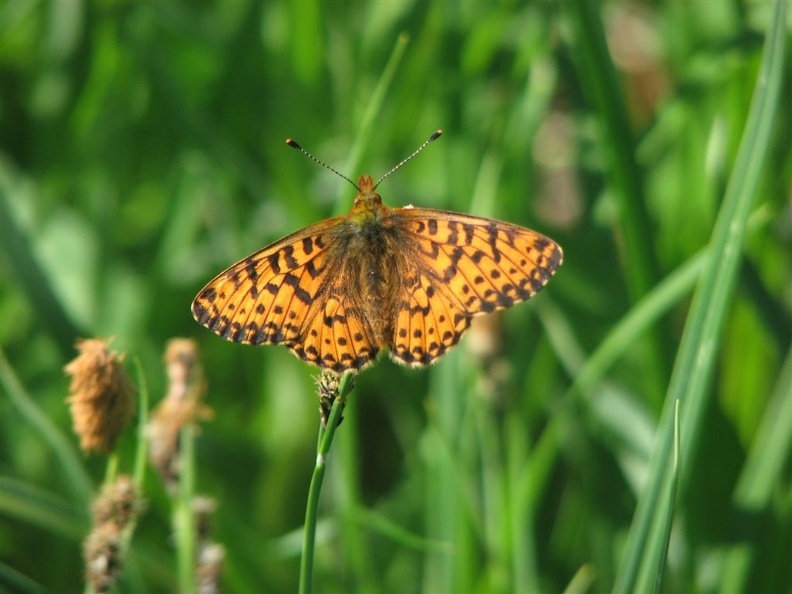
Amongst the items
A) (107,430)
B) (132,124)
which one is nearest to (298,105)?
(132,124)

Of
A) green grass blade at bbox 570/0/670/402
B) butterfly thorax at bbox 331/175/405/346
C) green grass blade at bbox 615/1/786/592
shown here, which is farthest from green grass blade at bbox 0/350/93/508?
green grass blade at bbox 570/0/670/402

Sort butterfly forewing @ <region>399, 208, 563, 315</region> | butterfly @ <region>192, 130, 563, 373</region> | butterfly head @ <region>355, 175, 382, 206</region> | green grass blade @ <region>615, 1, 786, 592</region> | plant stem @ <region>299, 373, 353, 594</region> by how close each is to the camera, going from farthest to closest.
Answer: butterfly head @ <region>355, 175, 382, 206</region>, butterfly forewing @ <region>399, 208, 563, 315</region>, butterfly @ <region>192, 130, 563, 373</region>, green grass blade @ <region>615, 1, 786, 592</region>, plant stem @ <region>299, 373, 353, 594</region>

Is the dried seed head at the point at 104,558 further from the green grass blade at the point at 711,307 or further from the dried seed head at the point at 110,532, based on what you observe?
the green grass blade at the point at 711,307

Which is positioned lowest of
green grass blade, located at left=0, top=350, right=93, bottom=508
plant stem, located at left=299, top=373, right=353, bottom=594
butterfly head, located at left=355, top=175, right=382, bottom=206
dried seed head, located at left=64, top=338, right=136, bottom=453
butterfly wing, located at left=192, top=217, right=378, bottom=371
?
plant stem, located at left=299, top=373, right=353, bottom=594

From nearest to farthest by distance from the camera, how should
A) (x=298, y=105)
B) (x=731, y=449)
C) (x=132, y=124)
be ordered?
(x=731, y=449) → (x=298, y=105) → (x=132, y=124)

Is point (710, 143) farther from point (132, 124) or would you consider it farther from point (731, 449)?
point (132, 124)

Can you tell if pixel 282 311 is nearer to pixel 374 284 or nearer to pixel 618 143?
pixel 374 284

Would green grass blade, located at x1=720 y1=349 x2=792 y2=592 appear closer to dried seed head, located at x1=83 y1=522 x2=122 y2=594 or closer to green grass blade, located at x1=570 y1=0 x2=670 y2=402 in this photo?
A: green grass blade, located at x1=570 y1=0 x2=670 y2=402

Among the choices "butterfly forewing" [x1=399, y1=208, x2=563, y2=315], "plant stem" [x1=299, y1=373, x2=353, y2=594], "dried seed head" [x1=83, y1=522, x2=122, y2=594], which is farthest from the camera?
"butterfly forewing" [x1=399, y1=208, x2=563, y2=315]
